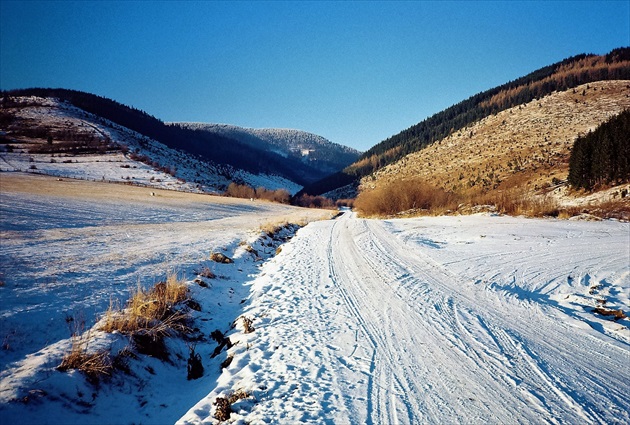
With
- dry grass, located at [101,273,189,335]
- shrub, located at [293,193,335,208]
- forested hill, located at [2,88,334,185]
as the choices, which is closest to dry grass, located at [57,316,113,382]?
dry grass, located at [101,273,189,335]

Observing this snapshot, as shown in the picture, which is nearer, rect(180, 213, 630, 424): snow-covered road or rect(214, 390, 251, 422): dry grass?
rect(180, 213, 630, 424): snow-covered road

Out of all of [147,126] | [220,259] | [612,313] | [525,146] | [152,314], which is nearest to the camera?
[612,313]

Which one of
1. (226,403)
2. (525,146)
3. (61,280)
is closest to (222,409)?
(226,403)

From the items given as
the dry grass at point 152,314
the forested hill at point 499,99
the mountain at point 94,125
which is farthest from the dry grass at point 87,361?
the forested hill at point 499,99

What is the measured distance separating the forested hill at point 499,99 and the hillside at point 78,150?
62.7 metres

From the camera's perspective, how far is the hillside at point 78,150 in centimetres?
5084

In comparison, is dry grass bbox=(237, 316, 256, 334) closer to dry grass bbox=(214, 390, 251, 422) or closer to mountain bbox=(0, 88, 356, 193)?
dry grass bbox=(214, 390, 251, 422)

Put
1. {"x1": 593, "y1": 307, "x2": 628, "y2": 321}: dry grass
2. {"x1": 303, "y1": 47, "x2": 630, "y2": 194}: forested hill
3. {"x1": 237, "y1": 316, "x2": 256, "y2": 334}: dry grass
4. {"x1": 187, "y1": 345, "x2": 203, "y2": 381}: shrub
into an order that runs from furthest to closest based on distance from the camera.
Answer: {"x1": 303, "y1": 47, "x2": 630, "y2": 194}: forested hill < {"x1": 237, "y1": 316, "x2": 256, "y2": 334}: dry grass < {"x1": 593, "y1": 307, "x2": 628, "y2": 321}: dry grass < {"x1": 187, "y1": 345, "x2": 203, "y2": 381}: shrub

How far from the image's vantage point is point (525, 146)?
5222 centimetres

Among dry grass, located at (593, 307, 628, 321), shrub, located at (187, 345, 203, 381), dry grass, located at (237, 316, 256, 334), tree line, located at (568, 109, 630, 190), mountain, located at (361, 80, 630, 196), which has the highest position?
mountain, located at (361, 80, 630, 196)

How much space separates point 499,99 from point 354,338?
382ft

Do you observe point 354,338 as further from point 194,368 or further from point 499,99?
point 499,99

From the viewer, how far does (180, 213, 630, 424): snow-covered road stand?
10.4 ft

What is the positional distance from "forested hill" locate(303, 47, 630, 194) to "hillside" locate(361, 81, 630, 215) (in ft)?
33.9
